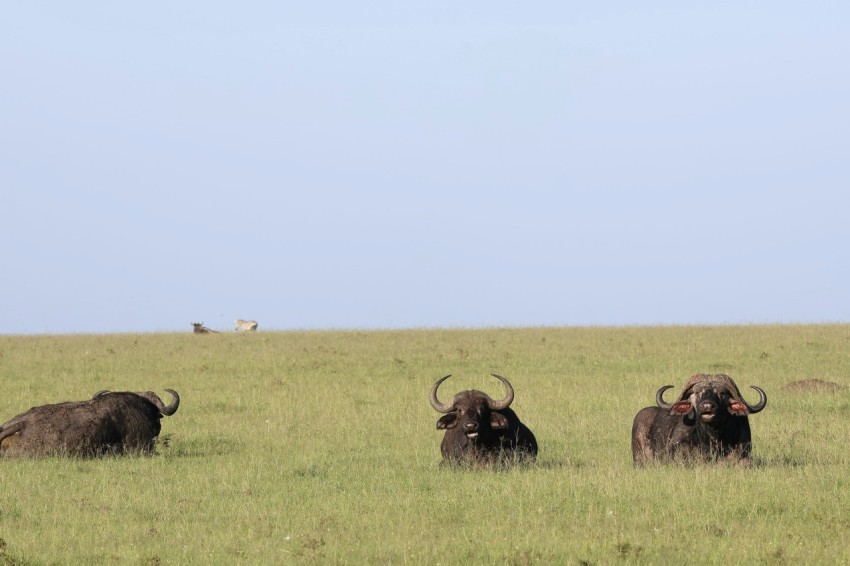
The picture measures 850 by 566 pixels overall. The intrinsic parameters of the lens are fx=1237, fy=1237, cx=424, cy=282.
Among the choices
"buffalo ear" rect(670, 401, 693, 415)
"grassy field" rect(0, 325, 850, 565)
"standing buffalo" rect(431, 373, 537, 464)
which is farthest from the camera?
"standing buffalo" rect(431, 373, 537, 464)

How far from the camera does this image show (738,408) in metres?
13.2

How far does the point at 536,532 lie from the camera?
10.4 metres

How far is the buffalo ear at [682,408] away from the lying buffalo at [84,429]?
6.90 m

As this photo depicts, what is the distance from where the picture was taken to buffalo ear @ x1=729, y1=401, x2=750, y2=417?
13.2 meters

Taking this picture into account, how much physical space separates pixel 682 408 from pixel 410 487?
312 cm

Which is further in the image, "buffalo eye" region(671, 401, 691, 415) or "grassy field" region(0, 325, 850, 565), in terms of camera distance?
"buffalo eye" region(671, 401, 691, 415)

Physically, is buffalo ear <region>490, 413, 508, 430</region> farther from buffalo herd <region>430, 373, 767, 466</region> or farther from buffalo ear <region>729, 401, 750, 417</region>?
buffalo ear <region>729, 401, 750, 417</region>

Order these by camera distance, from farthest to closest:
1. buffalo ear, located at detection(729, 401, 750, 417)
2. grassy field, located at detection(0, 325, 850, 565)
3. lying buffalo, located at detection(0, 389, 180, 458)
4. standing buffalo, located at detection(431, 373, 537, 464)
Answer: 1. lying buffalo, located at detection(0, 389, 180, 458)
2. standing buffalo, located at detection(431, 373, 537, 464)
3. buffalo ear, located at detection(729, 401, 750, 417)
4. grassy field, located at detection(0, 325, 850, 565)

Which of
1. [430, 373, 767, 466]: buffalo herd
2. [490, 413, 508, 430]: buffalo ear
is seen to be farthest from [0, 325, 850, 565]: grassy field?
[490, 413, 508, 430]: buffalo ear

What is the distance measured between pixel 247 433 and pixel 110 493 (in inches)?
242

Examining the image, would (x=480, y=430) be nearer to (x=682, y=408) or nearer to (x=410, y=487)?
(x=410, y=487)

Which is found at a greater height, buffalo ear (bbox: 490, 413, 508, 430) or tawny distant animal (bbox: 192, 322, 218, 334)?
tawny distant animal (bbox: 192, 322, 218, 334)

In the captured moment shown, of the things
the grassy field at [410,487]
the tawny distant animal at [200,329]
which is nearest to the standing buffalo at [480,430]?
the grassy field at [410,487]

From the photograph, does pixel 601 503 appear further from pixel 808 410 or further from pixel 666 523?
pixel 808 410
